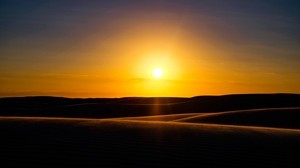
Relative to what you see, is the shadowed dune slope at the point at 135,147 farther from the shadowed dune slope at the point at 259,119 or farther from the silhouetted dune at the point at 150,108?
the silhouetted dune at the point at 150,108

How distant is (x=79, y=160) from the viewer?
5.37 metres

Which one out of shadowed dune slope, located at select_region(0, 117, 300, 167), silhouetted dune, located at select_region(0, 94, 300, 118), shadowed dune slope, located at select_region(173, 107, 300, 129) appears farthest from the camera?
silhouetted dune, located at select_region(0, 94, 300, 118)

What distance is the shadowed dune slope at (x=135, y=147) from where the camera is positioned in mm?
5398

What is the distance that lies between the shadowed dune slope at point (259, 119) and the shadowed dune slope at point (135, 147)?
7.28 metres

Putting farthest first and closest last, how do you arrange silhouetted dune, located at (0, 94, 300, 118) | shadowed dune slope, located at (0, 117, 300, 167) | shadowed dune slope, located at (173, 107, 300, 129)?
1. silhouetted dune, located at (0, 94, 300, 118)
2. shadowed dune slope, located at (173, 107, 300, 129)
3. shadowed dune slope, located at (0, 117, 300, 167)

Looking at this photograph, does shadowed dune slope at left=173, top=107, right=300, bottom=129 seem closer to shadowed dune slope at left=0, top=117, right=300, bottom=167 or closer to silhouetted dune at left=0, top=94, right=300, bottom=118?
shadowed dune slope at left=0, top=117, right=300, bottom=167

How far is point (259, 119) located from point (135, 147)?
442 inches

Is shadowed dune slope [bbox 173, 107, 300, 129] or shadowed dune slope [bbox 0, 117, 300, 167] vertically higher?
shadowed dune slope [bbox 173, 107, 300, 129]

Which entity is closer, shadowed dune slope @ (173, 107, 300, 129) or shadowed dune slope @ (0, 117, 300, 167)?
shadowed dune slope @ (0, 117, 300, 167)

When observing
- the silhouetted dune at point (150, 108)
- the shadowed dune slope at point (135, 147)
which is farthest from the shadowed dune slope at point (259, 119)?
the silhouetted dune at point (150, 108)

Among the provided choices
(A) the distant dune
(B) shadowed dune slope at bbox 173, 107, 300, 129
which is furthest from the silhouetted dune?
(A) the distant dune

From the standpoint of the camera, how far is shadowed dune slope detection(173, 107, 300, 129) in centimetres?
1559

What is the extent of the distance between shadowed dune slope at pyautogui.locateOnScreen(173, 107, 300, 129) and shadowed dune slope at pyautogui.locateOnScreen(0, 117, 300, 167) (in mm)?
7281

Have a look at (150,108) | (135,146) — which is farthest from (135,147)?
(150,108)
